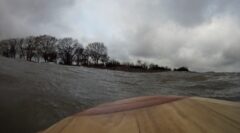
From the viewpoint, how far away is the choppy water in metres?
3.28

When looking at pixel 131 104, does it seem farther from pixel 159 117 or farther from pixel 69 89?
pixel 69 89

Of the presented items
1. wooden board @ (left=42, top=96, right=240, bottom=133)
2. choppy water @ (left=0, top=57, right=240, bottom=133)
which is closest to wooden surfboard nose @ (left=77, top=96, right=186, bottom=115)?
wooden board @ (left=42, top=96, right=240, bottom=133)

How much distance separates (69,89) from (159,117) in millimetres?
3542

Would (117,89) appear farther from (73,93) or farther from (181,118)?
(181,118)

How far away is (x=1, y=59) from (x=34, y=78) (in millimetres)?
1102

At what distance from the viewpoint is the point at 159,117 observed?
2.81ft

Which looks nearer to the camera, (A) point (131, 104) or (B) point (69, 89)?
(A) point (131, 104)

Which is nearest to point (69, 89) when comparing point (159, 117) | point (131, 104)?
point (131, 104)

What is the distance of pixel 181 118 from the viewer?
85 centimetres

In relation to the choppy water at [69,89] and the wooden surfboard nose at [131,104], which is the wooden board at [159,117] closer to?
the wooden surfboard nose at [131,104]

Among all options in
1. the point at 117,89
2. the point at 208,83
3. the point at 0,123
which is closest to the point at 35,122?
the point at 0,123

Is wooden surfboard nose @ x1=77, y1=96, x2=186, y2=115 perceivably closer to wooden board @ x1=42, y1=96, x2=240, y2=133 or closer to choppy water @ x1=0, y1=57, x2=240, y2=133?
wooden board @ x1=42, y1=96, x2=240, y2=133

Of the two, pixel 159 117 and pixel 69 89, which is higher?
pixel 159 117

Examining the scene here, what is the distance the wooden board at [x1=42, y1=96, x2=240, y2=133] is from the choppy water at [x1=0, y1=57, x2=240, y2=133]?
2319mm
